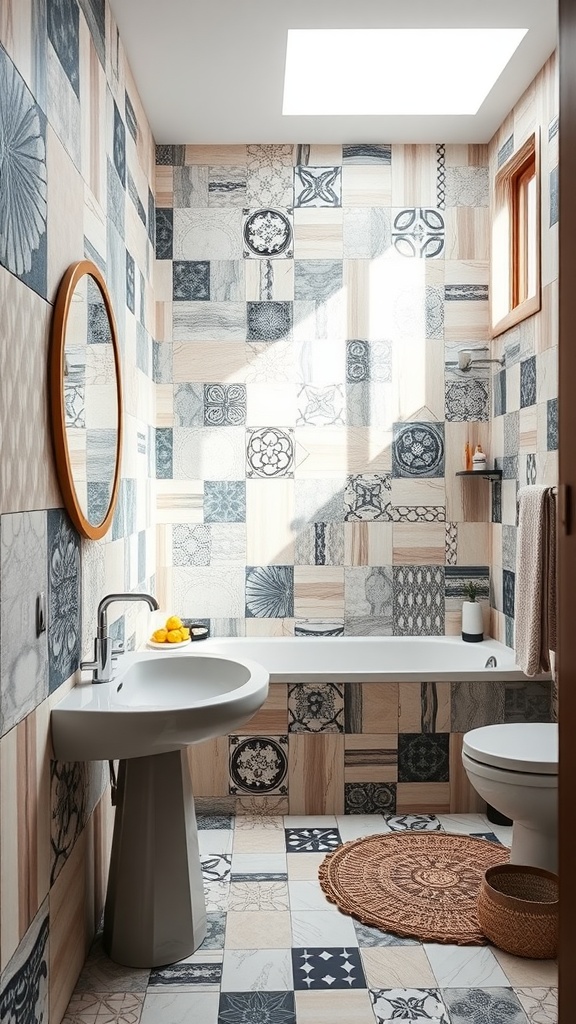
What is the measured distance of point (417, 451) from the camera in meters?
3.92

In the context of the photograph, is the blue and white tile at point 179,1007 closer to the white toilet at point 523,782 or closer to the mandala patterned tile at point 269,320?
the white toilet at point 523,782

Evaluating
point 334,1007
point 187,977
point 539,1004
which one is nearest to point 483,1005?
point 539,1004

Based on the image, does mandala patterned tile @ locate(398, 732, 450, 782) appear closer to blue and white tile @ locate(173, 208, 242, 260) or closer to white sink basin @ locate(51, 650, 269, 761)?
white sink basin @ locate(51, 650, 269, 761)

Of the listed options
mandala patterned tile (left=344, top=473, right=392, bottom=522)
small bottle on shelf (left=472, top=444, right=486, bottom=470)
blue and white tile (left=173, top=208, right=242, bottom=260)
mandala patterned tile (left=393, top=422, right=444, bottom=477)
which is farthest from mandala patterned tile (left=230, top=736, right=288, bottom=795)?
blue and white tile (left=173, top=208, right=242, bottom=260)

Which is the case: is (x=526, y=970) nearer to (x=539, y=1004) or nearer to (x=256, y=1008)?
(x=539, y=1004)

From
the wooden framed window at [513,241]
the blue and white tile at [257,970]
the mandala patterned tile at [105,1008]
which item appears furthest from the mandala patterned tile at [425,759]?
the wooden framed window at [513,241]

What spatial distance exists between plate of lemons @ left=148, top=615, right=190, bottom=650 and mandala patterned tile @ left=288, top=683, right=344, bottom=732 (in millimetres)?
572

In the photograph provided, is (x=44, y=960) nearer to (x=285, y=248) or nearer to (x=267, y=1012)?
(x=267, y=1012)

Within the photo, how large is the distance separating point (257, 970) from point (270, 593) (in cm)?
191

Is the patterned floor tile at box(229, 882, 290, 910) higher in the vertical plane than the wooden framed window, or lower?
Answer: lower

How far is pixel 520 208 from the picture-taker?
366 cm

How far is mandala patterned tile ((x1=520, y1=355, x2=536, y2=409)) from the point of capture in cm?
332

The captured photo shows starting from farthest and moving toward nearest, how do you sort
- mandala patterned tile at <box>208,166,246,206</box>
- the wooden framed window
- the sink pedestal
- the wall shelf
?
mandala patterned tile at <box>208,166,246,206</box>, the wall shelf, the wooden framed window, the sink pedestal

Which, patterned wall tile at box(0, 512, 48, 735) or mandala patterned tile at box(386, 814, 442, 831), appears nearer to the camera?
patterned wall tile at box(0, 512, 48, 735)
